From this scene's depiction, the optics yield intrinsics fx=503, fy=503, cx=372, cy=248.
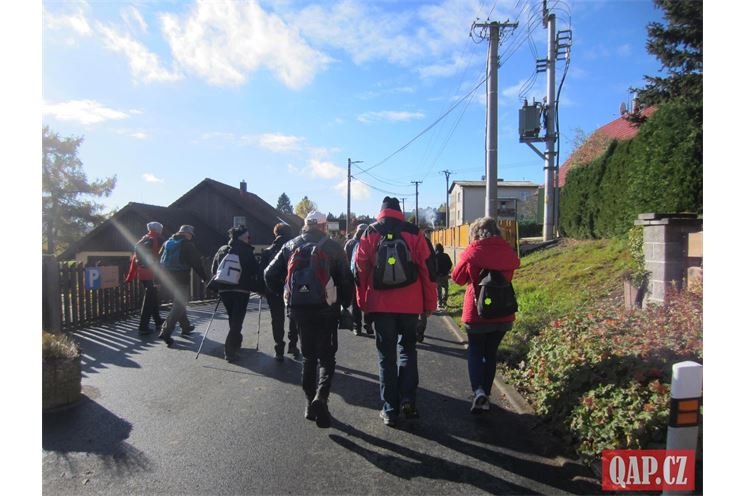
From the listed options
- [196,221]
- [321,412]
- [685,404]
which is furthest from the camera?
[196,221]

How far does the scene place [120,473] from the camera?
3.40 m

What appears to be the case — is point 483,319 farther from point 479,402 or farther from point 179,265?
point 179,265

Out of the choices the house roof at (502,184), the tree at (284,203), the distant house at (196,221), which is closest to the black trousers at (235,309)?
the distant house at (196,221)

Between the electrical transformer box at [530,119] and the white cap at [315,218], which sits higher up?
the electrical transformer box at [530,119]

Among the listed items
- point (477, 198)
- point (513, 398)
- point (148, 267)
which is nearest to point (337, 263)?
point (513, 398)

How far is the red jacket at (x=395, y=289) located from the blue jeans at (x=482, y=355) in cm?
50

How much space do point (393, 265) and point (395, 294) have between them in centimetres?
25

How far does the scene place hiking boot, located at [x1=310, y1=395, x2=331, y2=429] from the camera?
4.12 metres

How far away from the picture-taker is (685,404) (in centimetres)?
256

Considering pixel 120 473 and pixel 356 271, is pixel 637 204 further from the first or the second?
pixel 120 473

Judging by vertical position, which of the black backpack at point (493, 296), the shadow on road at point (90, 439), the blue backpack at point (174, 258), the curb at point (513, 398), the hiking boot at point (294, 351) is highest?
the blue backpack at point (174, 258)

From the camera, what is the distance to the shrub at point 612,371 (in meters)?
3.37

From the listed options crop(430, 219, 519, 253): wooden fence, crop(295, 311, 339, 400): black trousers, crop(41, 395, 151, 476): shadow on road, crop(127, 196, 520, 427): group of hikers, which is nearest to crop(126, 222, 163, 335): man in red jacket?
crop(41, 395, 151, 476): shadow on road

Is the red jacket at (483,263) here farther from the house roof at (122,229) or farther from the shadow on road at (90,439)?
the house roof at (122,229)
